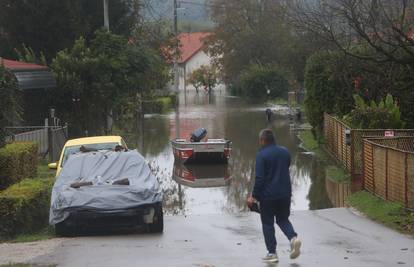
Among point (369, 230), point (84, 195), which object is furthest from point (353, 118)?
point (84, 195)

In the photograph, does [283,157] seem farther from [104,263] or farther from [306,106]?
[306,106]

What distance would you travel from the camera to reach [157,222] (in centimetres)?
1280

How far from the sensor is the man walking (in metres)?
9.52

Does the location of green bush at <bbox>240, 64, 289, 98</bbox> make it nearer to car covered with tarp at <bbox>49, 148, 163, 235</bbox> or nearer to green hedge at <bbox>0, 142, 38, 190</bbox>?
green hedge at <bbox>0, 142, 38, 190</bbox>

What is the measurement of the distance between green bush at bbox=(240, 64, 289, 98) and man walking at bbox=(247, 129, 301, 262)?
79.9 m

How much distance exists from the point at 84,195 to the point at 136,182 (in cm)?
109

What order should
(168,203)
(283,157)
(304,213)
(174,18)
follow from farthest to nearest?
(174,18)
(168,203)
(304,213)
(283,157)

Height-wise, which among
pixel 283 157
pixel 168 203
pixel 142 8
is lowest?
pixel 168 203

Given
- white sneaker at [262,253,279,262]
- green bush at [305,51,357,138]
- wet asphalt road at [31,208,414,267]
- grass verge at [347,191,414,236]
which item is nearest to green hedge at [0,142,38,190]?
wet asphalt road at [31,208,414,267]

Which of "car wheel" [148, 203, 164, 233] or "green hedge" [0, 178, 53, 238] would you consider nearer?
"green hedge" [0, 178, 53, 238]

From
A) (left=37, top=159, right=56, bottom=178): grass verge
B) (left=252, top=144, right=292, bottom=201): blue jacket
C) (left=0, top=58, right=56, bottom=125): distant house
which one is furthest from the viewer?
(left=0, top=58, right=56, bottom=125): distant house

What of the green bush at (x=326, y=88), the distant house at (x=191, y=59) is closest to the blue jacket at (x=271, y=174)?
the green bush at (x=326, y=88)

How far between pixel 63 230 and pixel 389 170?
286 inches

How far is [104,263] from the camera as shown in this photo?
971 centimetres
